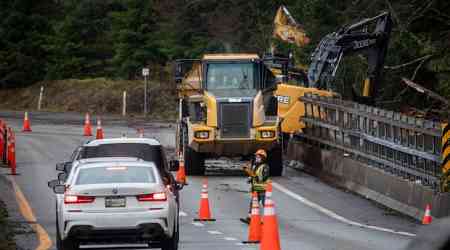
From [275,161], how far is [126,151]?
12.3 m

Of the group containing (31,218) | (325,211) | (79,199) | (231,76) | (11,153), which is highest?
(231,76)

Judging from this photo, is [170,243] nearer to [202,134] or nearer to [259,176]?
[259,176]

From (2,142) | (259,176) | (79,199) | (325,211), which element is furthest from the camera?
(2,142)

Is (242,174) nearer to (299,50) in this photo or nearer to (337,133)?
(337,133)

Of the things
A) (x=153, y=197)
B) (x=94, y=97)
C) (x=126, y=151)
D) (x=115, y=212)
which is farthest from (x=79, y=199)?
(x=94, y=97)

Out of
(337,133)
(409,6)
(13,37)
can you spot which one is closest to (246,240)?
(337,133)

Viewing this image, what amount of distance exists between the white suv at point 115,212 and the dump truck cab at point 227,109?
14.7m

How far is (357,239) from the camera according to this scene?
60.0ft

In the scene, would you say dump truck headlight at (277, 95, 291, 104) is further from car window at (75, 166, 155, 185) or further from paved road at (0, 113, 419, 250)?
car window at (75, 166, 155, 185)

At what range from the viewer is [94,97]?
195 ft

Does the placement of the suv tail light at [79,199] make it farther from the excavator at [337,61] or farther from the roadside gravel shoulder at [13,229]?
the excavator at [337,61]

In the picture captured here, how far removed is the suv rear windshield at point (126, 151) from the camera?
1711 centimetres

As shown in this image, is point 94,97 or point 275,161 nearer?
point 275,161

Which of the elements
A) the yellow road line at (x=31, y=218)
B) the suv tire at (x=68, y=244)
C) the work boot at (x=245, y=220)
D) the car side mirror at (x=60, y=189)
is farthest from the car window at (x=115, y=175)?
the work boot at (x=245, y=220)
